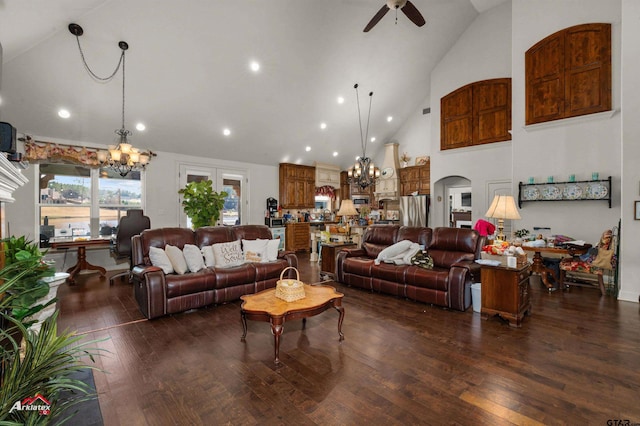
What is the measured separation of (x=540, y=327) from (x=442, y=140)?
535 cm

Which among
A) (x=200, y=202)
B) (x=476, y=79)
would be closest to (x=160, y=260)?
(x=200, y=202)

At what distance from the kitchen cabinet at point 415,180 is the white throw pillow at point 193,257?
691cm

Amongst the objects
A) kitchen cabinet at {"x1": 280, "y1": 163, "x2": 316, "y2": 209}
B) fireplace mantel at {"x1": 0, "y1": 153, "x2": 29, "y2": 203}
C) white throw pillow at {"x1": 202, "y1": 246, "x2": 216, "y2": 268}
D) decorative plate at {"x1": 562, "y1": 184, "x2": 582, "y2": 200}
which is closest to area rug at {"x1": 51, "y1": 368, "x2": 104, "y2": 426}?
fireplace mantel at {"x1": 0, "y1": 153, "x2": 29, "y2": 203}

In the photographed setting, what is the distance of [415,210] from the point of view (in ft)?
28.0

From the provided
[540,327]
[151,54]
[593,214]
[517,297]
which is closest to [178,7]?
[151,54]

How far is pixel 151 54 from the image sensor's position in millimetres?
4570

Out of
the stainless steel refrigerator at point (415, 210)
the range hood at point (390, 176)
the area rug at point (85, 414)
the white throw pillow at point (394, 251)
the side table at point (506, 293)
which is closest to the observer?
the area rug at point (85, 414)

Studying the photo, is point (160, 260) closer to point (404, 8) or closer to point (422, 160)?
point (404, 8)

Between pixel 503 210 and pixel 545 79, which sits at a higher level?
pixel 545 79

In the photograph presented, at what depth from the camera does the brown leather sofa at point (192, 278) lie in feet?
11.1

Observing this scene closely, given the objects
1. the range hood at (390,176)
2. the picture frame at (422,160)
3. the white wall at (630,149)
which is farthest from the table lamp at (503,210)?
the range hood at (390,176)

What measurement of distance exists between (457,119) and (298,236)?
17.3ft

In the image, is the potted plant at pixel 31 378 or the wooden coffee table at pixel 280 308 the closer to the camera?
the potted plant at pixel 31 378

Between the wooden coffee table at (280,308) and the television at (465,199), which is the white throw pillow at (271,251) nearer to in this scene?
the wooden coffee table at (280,308)
